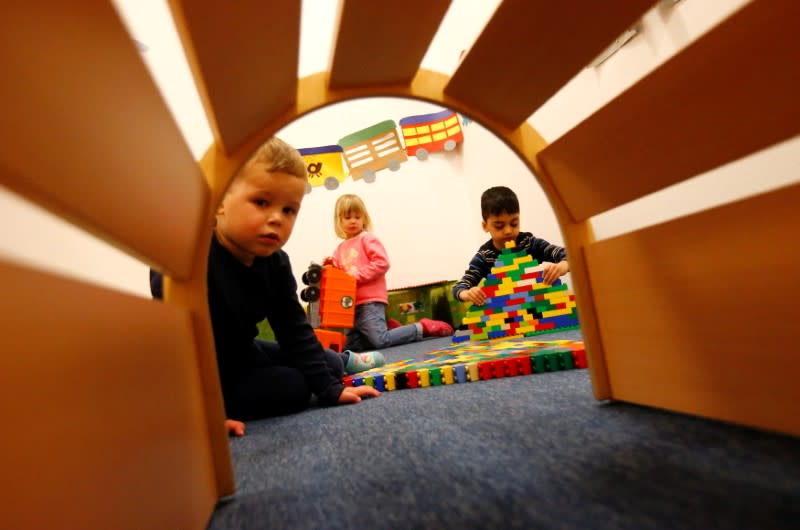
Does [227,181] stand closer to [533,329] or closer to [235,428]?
[235,428]

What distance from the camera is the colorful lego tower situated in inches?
70.3

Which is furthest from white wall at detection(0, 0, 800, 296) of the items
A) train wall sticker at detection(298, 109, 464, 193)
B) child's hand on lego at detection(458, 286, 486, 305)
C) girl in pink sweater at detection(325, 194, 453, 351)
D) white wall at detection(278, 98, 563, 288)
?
child's hand on lego at detection(458, 286, 486, 305)

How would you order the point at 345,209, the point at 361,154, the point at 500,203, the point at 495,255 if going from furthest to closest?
the point at 361,154
the point at 345,209
the point at 495,255
the point at 500,203

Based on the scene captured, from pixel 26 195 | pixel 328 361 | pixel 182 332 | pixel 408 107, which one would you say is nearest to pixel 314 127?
pixel 408 107

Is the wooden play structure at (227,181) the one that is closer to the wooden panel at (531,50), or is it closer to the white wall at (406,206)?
the wooden panel at (531,50)

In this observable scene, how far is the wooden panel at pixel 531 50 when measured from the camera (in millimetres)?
469

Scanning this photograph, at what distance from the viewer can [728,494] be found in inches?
13.5

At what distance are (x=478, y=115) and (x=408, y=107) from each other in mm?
2573

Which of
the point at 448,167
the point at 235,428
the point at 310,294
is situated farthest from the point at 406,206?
the point at 235,428

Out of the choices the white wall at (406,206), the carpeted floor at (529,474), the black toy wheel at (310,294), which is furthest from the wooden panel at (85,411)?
the white wall at (406,206)

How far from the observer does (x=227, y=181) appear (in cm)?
57

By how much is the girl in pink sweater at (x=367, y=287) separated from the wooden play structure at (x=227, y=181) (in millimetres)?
1826

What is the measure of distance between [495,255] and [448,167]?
1.18 m

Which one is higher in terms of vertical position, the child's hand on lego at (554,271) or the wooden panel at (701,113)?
the wooden panel at (701,113)
